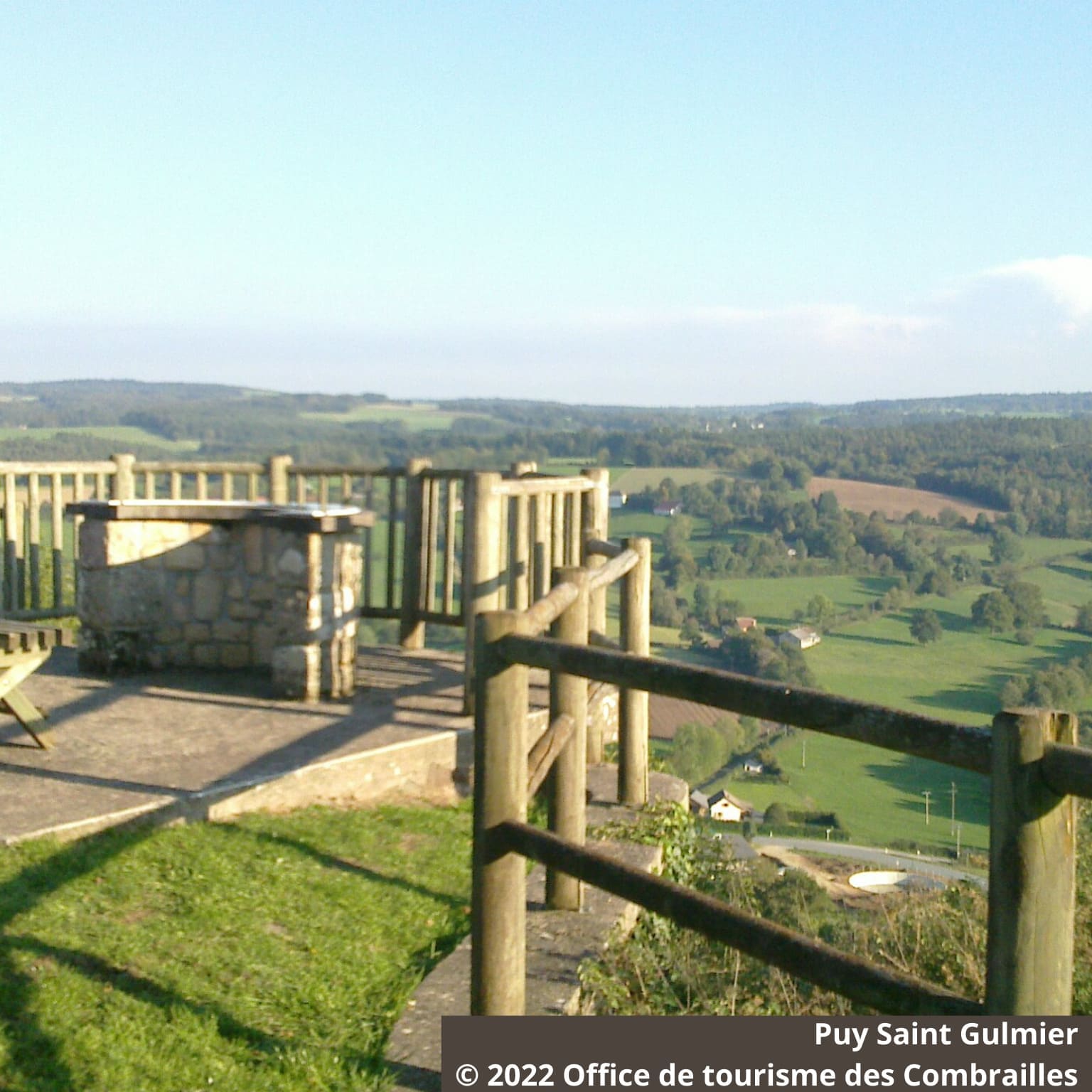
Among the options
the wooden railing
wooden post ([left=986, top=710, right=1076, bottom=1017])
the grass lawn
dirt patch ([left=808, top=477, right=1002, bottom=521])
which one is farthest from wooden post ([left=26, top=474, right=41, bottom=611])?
dirt patch ([left=808, top=477, right=1002, bottom=521])

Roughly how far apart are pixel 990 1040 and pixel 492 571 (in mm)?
4196

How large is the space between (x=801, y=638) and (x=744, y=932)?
33.9 m

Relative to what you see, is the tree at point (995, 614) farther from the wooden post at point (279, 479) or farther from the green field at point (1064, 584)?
the wooden post at point (279, 479)

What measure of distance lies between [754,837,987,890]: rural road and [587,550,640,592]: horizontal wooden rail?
293cm

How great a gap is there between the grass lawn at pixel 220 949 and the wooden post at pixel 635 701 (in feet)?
2.87

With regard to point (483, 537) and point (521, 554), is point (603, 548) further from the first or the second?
point (521, 554)

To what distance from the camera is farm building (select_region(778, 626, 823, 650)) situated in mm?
34281

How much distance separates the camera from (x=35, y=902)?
159 inches

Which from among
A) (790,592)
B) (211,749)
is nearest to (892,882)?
(211,749)

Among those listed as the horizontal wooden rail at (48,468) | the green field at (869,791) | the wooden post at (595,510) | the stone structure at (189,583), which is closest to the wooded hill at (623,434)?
the horizontal wooden rail at (48,468)

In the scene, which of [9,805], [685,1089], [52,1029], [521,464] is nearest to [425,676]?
[521,464]

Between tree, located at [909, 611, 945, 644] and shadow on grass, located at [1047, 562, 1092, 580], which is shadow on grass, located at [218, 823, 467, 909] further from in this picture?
shadow on grass, located at [1047, 562, 1092, 580]

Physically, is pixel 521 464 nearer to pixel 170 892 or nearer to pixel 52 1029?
pixel 170 892

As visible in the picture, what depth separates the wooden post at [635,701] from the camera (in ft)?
18.1
